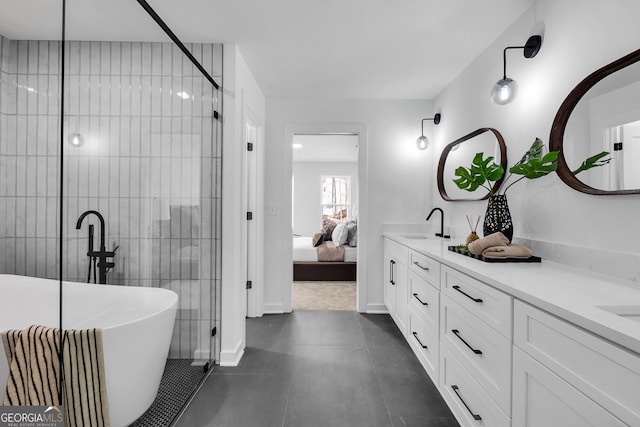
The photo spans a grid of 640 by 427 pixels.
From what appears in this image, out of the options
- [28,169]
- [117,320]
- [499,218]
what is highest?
[28,169]

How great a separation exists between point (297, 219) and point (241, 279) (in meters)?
5.21

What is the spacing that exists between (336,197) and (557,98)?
246 inches

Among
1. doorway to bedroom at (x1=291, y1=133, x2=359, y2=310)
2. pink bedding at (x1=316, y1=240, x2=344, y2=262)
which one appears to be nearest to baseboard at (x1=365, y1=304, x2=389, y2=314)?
doorway to bedroom at (x1=291, y1=133, x2=359, y2=310)

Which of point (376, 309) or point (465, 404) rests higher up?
point (465, 404)

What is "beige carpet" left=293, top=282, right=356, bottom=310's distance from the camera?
382cm

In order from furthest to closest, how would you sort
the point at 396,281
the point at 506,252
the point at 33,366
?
the point at 396,281 < the point at 506,252 < the point at 33,366

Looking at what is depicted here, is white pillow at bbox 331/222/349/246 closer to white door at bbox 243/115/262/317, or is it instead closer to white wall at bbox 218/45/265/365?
white door at bbox 243/115/262/317

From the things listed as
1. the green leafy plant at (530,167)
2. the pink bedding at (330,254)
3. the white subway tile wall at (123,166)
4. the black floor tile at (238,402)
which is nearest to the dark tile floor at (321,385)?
the black floor tile at (238,402)

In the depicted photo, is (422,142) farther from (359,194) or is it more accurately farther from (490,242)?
(490,242)

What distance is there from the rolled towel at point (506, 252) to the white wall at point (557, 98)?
0.18 m

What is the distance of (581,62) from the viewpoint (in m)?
1.56

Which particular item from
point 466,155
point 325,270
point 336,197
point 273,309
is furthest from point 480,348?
point 336,197

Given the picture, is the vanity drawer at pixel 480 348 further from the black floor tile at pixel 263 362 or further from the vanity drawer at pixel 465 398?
the black floor tile at pixel 263 362

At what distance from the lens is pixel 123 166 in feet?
4.74
